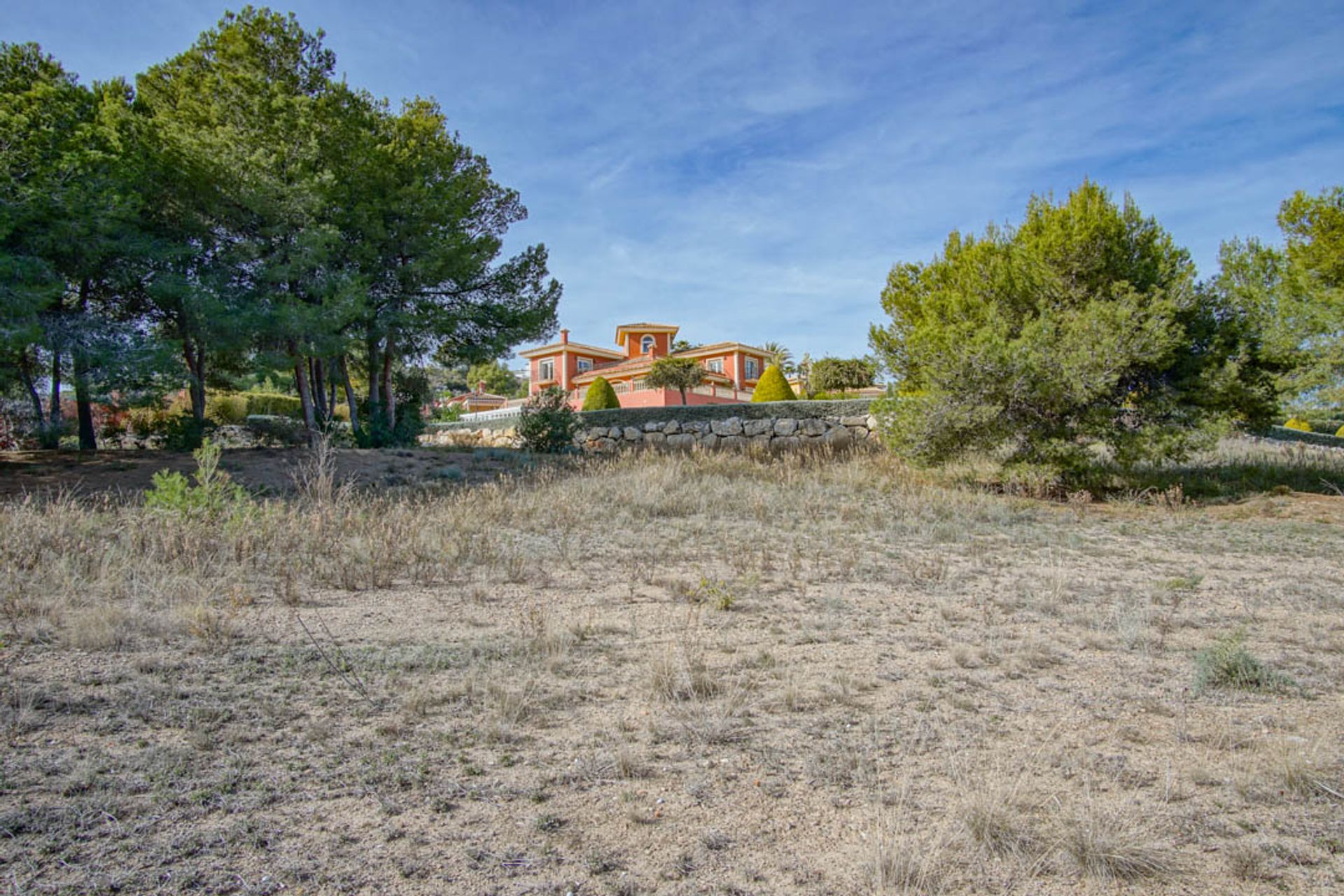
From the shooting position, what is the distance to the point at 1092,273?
9703 mm

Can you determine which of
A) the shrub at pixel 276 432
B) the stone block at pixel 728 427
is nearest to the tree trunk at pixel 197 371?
the shrub at pixel 276 432

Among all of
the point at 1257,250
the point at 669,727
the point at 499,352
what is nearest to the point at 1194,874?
the point at 669,727

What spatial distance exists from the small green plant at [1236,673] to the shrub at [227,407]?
21040mm

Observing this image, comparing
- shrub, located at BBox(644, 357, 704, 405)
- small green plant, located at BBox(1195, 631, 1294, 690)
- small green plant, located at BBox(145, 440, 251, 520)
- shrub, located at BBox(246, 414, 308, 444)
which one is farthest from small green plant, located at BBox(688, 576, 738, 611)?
shrub, located at BBox(644, 357, 704, 405)

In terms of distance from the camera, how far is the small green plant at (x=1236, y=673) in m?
3.24

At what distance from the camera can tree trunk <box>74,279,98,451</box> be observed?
9.93 metres

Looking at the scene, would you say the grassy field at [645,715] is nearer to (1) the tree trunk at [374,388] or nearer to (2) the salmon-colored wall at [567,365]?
(1) the tree trunk at [374,388]

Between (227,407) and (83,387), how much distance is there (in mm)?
10863

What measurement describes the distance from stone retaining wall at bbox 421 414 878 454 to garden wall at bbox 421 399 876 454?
2cm

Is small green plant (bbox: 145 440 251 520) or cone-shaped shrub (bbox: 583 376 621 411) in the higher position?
cone-shaped shrub (bbox: 583 376 621 411)

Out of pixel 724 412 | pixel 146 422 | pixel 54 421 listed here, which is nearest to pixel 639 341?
pixel 724 412

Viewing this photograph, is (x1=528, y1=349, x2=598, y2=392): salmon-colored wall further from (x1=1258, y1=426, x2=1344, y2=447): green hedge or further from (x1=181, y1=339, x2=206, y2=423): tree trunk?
(x1=1258, y1=426, x2=1344, y2=447): green hedge

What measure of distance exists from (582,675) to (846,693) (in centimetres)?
125

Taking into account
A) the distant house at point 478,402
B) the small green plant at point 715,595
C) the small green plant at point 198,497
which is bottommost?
the small green plant at point 715,595
